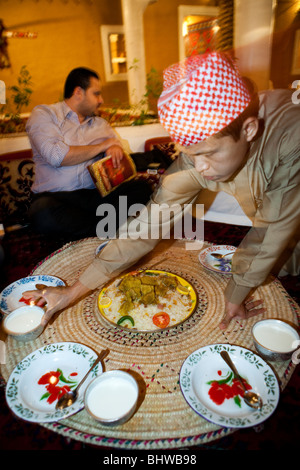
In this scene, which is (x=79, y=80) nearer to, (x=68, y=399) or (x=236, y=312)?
(x=236, y=312)

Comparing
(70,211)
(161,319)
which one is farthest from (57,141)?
(161,319)

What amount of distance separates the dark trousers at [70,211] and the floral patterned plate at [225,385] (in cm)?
182

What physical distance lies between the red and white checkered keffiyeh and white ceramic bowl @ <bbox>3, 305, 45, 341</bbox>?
972 millimetres

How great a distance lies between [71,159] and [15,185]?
870mm

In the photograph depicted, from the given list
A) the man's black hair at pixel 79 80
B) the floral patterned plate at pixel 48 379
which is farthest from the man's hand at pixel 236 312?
the man's black hair at pixel 79 80

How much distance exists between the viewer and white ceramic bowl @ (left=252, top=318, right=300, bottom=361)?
3.34ft

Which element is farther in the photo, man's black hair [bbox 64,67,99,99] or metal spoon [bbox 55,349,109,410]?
man's black hair [bbox 64,67,99,99]

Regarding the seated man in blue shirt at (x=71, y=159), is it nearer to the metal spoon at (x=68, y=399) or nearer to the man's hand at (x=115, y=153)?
the man's hand at (x=115, y=153)

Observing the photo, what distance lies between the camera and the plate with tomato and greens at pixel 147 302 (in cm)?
124

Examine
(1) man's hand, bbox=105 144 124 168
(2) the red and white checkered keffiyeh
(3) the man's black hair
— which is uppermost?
(3) the man's black hair

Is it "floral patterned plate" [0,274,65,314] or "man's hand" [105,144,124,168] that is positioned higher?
"man's hand" [105,144,124,168]

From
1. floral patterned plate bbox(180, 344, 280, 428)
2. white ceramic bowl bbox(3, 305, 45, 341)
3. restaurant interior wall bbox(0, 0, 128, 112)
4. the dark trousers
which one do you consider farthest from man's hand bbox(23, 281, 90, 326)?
restaurant interior wall bbox(0, 0, 128, 112)

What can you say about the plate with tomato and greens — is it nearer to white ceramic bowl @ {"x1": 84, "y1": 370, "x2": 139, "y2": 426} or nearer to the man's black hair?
white ceramic bowl @ {"x1": 84, "y1": 370, "x2": 139, "y2": 426}
